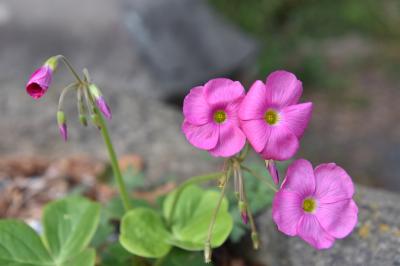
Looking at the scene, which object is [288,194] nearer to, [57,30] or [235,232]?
[235,232]

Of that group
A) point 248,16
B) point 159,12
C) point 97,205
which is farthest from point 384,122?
point 97,205

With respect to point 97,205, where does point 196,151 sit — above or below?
below

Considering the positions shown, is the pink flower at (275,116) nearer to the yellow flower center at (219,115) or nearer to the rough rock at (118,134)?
A: the yellow flower center at (219,115)

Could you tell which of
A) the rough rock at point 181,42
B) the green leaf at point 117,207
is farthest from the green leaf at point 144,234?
the rough rock at point 181,42

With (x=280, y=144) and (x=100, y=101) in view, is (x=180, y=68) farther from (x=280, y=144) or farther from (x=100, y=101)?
(x=280, y=144)

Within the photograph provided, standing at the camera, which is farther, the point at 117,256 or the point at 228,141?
the point at 117,256

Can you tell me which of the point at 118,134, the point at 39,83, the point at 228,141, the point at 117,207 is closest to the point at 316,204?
the point at 228,141

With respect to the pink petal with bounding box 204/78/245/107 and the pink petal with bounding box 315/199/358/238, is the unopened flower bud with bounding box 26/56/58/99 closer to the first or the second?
the pink petal with bounding box 204/78/245/107
